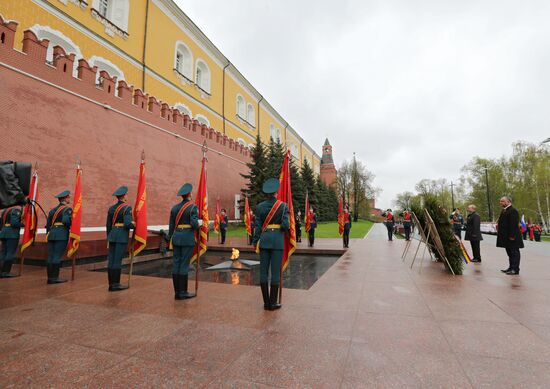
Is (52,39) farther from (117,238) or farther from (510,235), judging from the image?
(510,235)

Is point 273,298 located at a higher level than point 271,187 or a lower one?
lower

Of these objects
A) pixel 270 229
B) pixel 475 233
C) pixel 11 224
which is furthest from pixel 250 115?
pixel 270 229

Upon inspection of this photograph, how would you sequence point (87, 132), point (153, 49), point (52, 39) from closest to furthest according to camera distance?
point (87, 132) → point (52, 39) → point (153, 49)

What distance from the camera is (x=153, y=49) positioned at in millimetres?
19438

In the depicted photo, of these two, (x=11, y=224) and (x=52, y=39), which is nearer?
(x=11, y=224)

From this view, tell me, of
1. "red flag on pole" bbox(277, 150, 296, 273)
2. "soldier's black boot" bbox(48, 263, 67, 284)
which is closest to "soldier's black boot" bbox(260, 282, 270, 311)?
"red flag on pole" bbox(277, 150, 296, 273)

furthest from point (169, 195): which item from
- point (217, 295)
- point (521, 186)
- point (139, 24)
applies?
point (521, 186)

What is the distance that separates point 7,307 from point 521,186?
160 ft

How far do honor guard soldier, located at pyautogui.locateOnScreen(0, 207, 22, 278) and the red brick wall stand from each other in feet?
14.7

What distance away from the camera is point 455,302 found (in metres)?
4.15

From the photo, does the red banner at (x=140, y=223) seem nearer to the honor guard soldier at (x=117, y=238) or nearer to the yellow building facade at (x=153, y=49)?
the honor guard soldier at (x=117, y=238)

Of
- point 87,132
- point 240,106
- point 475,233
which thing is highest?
point 240,106

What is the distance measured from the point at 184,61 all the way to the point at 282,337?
24952mm

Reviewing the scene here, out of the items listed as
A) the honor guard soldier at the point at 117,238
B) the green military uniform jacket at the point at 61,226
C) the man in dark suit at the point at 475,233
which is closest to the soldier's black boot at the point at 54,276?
the green military uniform jacket at the point at 61,226
